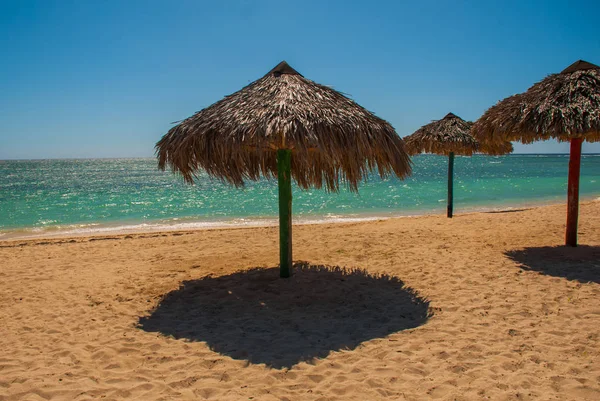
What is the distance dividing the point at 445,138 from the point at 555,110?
483 centimetres

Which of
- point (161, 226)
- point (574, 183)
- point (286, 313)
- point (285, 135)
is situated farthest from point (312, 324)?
point (161, 226)

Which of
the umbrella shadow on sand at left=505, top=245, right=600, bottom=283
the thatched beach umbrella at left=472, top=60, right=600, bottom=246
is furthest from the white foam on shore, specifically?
the thatched beach umbrella at left=472, top=60, right=600, bottom=246

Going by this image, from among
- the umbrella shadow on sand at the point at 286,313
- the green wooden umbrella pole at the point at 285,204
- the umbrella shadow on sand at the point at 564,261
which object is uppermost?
the green wooden umbrella pole at the point at 285,204

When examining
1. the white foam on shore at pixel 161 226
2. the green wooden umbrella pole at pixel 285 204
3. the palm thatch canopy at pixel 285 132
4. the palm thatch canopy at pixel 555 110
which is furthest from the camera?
the white foam on shore at pixel 161 226

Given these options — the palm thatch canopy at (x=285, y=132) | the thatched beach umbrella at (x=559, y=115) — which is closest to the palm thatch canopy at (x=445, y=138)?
the thatched beach umbrella at (x=559, y=115)

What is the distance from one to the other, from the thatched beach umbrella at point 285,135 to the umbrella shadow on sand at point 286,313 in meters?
0.59

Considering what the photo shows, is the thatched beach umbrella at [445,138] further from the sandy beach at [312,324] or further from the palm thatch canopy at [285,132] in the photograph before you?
the palm thatch canopy at [285,132]

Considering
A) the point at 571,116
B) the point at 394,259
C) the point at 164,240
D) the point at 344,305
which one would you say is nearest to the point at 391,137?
the point at 344,305

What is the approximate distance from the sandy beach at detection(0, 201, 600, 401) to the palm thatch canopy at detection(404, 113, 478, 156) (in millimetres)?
3808

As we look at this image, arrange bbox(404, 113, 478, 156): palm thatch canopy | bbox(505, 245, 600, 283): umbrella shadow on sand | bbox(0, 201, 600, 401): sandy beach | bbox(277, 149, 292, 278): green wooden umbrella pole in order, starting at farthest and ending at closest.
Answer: bbox(404, 113, 478, 156): palm thatch canopy
bbox(505, 245, 600, 283): umbrella shadow on sand
bbox(277, 149, 292, 278): green wooden umbrella pole
bbox(0, 201, 600, 401): sandy beach

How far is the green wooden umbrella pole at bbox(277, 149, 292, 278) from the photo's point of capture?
4699 mm

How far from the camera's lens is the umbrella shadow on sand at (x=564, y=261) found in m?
5.01

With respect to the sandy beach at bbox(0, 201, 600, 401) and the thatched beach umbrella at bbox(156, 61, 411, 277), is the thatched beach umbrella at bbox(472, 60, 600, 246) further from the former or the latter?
the thatched beach umbrella at bbox(156, 61, 411, 277)

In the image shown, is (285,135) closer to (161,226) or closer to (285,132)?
(285,132)
